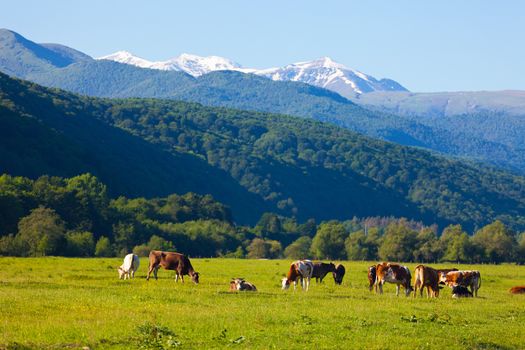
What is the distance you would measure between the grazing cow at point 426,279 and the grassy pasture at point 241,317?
1132 millimetres

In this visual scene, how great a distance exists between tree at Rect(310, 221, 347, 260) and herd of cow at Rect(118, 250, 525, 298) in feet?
210

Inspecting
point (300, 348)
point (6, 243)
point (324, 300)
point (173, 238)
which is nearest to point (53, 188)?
point (173, 238)

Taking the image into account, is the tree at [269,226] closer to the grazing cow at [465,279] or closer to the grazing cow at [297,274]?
the grazing cow at [465,279]

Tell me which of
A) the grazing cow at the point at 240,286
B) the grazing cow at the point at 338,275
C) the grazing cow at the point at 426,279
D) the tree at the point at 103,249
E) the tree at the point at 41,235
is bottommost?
the tree at the point at 103,249

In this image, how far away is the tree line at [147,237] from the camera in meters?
85.4

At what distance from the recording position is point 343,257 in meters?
114

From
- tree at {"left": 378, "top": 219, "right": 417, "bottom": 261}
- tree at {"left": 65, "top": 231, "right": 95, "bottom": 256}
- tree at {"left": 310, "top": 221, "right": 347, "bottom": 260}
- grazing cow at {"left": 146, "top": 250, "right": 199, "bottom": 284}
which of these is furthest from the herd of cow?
tree at {"left": 310, "top": 221, "right": 347, "bottom": 260}

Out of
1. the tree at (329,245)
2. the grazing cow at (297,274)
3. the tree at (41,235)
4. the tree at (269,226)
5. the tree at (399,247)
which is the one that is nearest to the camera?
the grazing cow at (297,274)

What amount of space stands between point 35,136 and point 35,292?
5590 inches

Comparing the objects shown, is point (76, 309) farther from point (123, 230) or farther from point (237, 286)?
point (123, 230)

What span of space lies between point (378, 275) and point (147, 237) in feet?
236

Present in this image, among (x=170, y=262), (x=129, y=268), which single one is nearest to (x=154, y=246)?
(x=129, y=268)

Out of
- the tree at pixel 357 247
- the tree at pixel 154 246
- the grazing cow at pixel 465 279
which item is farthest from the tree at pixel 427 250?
the grazing cow at pixel 465 279

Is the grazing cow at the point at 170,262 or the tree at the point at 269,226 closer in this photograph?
the grazing cow at the point at 170,262
